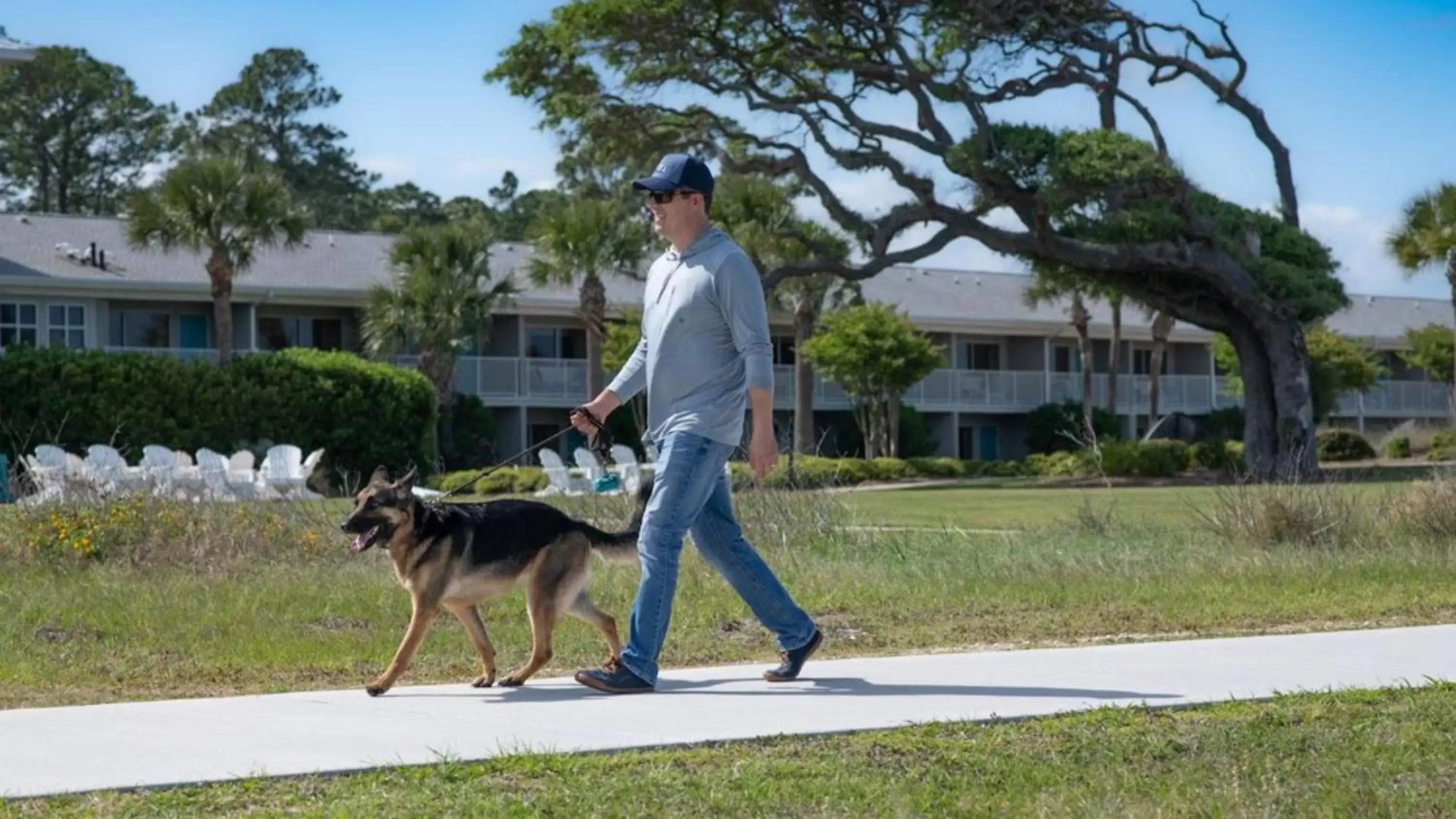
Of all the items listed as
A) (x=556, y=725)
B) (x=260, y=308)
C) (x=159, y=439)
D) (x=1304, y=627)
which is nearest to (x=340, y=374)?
(x=159, y=439)

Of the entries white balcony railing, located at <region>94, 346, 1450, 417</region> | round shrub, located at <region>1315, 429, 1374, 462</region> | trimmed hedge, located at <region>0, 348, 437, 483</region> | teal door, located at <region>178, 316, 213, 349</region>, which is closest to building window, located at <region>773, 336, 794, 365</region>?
white balcony railing, located at <region>94, 346, 1450, 417</region>

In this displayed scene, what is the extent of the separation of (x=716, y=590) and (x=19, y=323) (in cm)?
3427

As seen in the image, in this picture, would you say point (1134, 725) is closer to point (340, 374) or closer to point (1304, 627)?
point (1304, 627)

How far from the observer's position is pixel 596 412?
9211 millimetres

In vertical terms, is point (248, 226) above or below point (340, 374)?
above

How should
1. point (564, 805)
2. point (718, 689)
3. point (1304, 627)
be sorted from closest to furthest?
point (564, 805), point (718, 689), point (1304, 627)

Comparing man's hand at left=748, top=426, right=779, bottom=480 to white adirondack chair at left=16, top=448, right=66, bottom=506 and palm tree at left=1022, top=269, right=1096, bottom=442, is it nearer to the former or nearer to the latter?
white adirondack chair at left=16, top=448, right=66, bottom=506

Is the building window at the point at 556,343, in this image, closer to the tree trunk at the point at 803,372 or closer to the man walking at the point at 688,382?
the tree trunk at the point at 803,372

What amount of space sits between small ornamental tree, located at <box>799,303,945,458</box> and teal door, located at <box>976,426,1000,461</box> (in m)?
9.28

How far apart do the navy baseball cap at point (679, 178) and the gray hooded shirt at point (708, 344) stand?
0.22 meters

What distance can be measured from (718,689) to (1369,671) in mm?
2949

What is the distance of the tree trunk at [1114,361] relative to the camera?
58.6 metres

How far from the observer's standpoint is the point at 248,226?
4250 cm

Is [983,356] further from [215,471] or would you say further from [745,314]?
[745,314]
